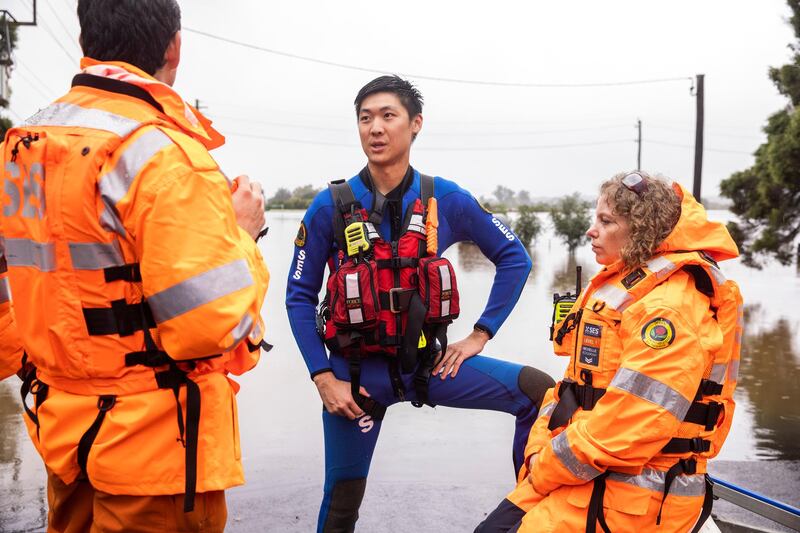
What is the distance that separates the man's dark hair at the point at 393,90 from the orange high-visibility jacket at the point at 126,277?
63.0 inches

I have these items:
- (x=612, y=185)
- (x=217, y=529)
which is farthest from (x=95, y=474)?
(x=612, y=185)

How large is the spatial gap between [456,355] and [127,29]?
2056 millimetres

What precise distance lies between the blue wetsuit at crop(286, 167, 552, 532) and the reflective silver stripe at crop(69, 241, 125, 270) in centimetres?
154

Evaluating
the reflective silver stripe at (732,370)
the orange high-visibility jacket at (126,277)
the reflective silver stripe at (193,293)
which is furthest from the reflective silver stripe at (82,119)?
the reflective silver stripe at (732,370)

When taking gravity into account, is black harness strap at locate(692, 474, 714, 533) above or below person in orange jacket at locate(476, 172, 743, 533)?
below

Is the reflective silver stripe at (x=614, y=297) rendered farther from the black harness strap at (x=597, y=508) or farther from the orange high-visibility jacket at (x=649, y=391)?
the black harness strap at (x=597, y=508)

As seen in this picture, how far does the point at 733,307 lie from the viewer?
253 cm

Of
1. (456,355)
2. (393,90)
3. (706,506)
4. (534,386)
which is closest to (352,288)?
(456,355)

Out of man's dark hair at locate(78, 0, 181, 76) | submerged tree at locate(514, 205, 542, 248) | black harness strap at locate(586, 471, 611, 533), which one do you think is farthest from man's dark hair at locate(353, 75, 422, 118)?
submerged tree at locate(514, 205, 542, 248)

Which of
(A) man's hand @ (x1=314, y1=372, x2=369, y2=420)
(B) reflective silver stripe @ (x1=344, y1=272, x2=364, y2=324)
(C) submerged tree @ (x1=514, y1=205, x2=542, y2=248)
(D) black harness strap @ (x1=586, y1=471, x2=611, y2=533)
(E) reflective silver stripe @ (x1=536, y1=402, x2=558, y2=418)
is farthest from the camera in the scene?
(C) submerged tree @ (x1=514, y1=205, x2=542, y2=248)

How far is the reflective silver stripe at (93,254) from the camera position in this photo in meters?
1.88

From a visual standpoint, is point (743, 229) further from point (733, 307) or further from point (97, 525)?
point (97, 525)

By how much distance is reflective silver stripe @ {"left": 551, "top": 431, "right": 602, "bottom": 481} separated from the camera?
247cm

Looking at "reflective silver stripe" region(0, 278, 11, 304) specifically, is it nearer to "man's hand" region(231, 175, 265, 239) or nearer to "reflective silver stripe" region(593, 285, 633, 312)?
"man's hand" region(231, 175, 265, 239)
